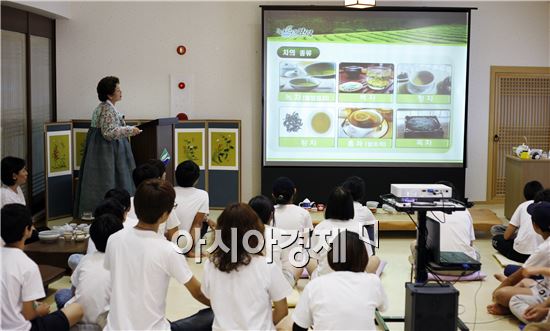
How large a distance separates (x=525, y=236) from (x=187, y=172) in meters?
2.65

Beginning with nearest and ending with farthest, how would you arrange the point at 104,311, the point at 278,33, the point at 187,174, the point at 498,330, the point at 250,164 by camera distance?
the point at 104,311 < the point at 498,330 < the point at 187,174 < the point at 278,33 < the point at 250,164

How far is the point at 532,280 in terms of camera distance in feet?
14.8

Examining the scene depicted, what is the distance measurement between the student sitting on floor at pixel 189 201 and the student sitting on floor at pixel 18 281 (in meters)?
2.25

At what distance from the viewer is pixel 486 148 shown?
344 inches

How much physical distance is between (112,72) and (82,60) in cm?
39

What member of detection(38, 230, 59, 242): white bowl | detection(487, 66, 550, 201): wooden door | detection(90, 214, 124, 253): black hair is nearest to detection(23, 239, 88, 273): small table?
detection(38, 230, 59, 242): white bowl

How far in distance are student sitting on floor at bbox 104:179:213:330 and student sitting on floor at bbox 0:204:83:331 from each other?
0.36 metres

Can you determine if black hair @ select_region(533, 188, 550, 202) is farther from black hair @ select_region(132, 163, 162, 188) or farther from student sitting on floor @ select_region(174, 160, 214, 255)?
black hair @ select_region(132, 163, 162, 188)

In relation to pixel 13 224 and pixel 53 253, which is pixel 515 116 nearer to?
pixel 53 253

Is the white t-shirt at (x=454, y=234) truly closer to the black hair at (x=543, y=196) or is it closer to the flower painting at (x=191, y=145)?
the black hair at (x=543, y=196)

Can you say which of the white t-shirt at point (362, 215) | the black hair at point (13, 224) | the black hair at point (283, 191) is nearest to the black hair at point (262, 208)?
the black hair at point (283, 191)

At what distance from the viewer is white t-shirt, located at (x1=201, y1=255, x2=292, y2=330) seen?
3.07 metres

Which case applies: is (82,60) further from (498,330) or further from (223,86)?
(498,330)

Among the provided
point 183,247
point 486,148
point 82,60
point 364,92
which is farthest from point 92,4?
point 486,148
